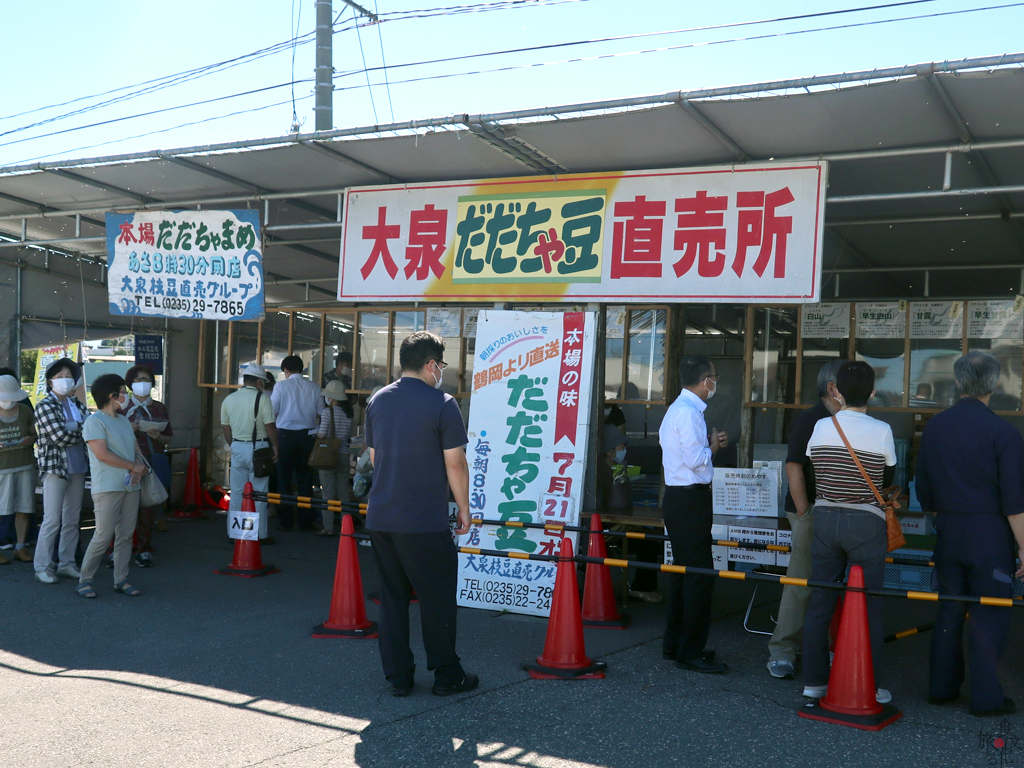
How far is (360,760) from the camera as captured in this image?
383 cm

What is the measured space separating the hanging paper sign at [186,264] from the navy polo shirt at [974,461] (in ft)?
20.2

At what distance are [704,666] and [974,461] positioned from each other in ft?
6.32

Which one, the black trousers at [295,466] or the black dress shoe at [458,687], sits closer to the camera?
the black dress shoe at [458,687]

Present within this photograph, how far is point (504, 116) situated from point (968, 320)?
18.7 ft

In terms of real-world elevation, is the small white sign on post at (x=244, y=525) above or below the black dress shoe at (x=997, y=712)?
above

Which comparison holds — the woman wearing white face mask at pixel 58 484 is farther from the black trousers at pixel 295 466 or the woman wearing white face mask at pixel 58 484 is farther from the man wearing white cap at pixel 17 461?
the black trousers at pixel 295 466

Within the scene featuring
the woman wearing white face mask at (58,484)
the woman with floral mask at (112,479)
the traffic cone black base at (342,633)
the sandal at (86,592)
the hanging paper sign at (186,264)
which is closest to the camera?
the traffic cone black base at (342,633)

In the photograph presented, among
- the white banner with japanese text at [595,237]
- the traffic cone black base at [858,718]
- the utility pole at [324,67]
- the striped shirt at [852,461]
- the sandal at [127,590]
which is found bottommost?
the sandal at [127,590]

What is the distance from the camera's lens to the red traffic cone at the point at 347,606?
19.3 ft

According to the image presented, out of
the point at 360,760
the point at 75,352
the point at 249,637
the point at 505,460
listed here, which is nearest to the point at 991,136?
the point at 505,460

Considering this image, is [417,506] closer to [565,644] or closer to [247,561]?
[565,644]

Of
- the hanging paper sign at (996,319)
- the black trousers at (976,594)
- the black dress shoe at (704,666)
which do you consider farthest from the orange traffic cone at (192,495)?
the hanging paper sign at (996,319)

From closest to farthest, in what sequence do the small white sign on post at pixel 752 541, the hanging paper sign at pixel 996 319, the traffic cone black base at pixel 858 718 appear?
the traffic cone black base at pixel 858 718 < the small white sign on post at pixel 752 541 < the hanging paper sign at pixel 996 319

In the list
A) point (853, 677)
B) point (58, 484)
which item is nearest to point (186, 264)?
point (58, 484)
